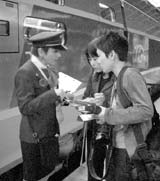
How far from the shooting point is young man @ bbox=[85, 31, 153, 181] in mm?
1637

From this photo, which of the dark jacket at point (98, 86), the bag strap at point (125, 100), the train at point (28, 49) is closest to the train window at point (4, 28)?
the train at point (28, 49)

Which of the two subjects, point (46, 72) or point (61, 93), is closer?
point (61, 93)

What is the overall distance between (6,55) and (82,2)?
1.59m

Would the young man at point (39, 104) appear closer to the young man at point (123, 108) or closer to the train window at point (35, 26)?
the train window at point (35, 26)

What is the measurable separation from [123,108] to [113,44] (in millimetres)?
341

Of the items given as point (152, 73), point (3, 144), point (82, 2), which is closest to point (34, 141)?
point (3, 144)

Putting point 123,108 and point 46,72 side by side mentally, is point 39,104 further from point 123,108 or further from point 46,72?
point 123,108

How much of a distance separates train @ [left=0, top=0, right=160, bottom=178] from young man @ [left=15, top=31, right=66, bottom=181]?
0.54 feet

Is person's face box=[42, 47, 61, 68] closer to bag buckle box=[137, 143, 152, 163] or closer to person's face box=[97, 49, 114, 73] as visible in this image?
person's face box=[97, 49, 114, 73]

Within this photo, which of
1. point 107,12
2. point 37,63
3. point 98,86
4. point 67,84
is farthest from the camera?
point 107,12

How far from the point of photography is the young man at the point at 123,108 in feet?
5.37

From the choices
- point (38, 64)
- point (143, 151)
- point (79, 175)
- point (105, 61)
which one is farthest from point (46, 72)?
point (79, 175)

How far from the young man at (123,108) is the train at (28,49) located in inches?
19.5

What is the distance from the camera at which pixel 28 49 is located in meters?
2.43
